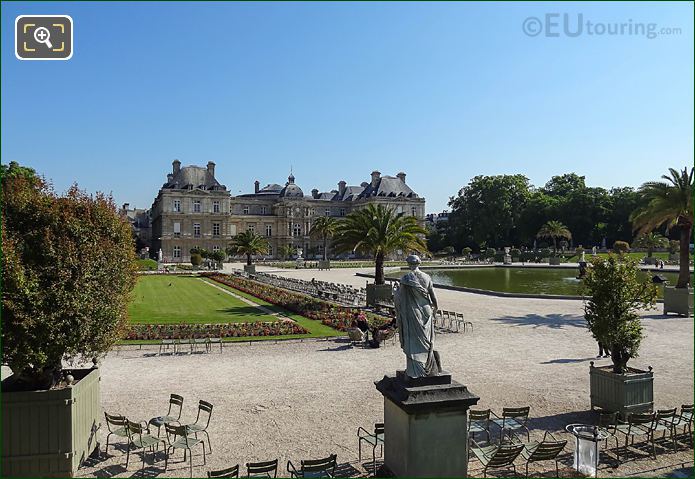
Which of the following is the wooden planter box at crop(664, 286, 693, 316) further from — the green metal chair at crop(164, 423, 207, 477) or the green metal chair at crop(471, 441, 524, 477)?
the green metal chair at crop(164, 423, 207, 477)

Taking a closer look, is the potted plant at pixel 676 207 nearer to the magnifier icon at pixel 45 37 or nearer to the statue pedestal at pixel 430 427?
the statue pedestal at pixel 430 427

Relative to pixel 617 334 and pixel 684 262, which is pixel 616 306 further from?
pixel 684 262

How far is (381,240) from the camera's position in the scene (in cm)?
2648

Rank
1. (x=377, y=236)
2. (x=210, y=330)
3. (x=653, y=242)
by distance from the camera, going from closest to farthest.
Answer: (x=210, y=330), (x=377, y=236), (x=653, y=242)

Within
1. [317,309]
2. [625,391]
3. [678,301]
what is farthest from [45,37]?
[678,301]

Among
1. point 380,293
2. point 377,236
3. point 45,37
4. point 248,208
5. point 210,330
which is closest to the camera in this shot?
point 45,37

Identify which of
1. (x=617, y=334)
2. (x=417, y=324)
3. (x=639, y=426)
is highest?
(x=417, y=324)

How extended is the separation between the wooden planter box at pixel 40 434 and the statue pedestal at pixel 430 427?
4575 millimetres

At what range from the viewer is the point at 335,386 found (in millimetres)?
11984

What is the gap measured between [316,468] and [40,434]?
12.8 ft

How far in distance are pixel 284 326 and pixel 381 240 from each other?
9.20m

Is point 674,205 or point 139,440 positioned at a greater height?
point 674,205

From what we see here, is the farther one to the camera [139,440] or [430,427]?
[139,440]

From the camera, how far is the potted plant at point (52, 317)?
24.3 ft
